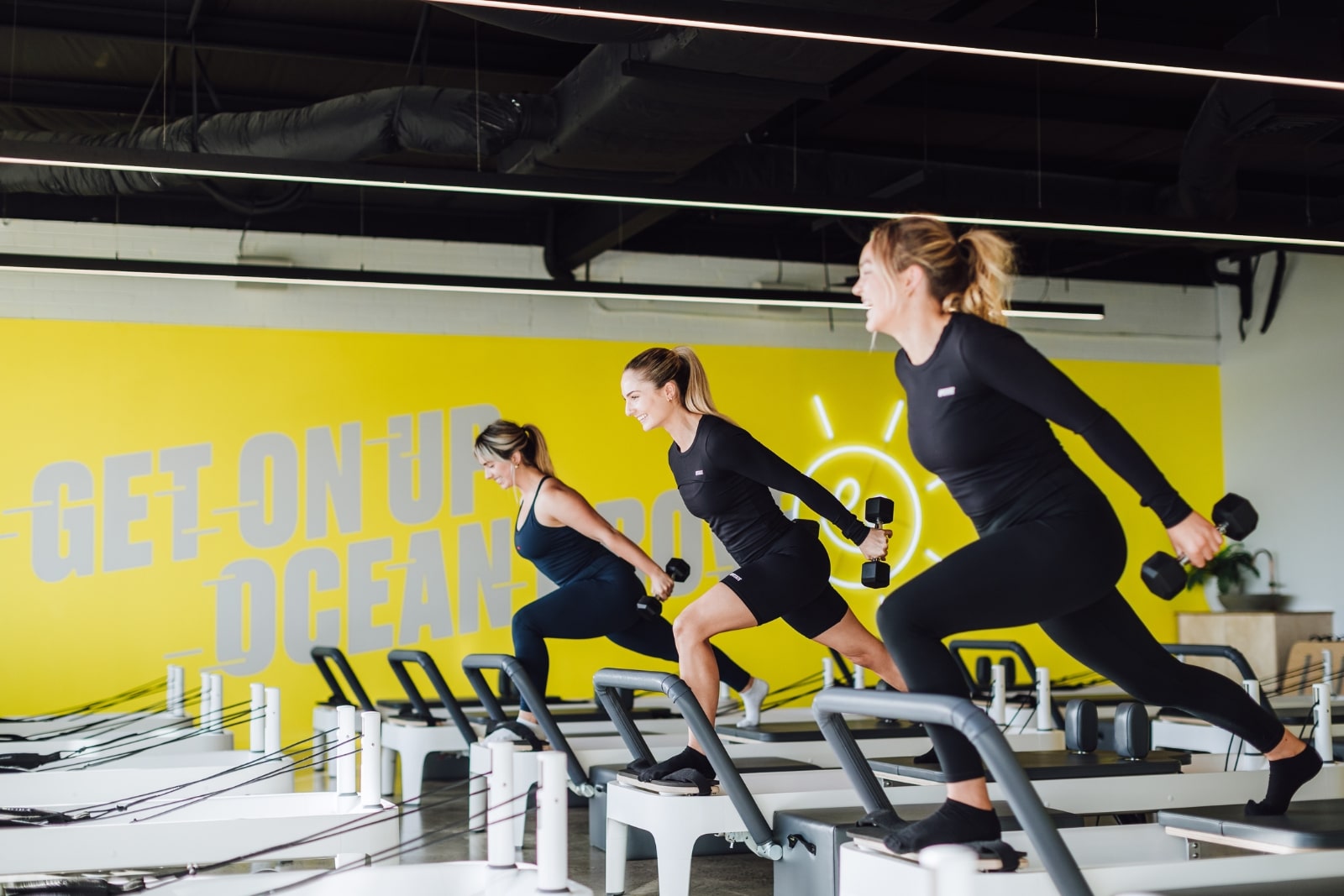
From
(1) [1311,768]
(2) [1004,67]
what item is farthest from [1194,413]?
(1) [1311,768]

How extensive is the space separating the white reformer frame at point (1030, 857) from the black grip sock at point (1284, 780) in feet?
0.65

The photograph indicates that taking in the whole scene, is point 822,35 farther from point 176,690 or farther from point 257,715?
point 176,690

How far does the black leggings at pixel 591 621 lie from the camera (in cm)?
485

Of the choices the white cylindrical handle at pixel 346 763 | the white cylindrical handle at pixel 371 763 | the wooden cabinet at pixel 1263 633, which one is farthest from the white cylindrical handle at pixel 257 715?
the wooden cabinet at pixel 1263 633

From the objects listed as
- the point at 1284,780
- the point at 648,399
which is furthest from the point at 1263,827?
the point at 648,399

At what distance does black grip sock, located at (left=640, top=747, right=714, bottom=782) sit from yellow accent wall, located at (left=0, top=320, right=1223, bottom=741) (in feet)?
16.7

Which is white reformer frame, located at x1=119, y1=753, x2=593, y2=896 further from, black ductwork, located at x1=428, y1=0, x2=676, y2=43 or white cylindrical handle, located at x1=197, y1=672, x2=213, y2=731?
white cylindrical handle, located at x1=197, y1=672, x2=213, y2=731

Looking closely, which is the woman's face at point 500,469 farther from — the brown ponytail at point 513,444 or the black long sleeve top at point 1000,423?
the black long sleeve top at point 1000,423

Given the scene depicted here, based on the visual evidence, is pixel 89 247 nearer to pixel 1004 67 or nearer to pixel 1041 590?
pixel 1004 67

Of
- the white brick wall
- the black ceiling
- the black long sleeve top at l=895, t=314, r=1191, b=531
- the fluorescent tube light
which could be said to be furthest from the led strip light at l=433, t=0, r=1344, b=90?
the white brick wall

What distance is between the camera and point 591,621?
16.1 feet

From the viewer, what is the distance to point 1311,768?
2730 mm

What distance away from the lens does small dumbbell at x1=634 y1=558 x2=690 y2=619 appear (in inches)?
185

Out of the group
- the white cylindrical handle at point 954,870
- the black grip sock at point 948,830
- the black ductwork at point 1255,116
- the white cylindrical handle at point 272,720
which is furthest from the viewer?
the black ductwork at point 1255,116
